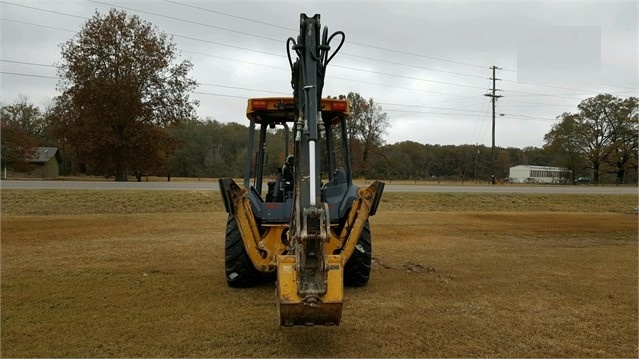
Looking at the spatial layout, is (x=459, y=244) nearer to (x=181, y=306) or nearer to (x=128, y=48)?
(x=181, y=306)

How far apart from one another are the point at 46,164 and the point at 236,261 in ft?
182

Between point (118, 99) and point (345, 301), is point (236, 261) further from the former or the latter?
point (118, 99)

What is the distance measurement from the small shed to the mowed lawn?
152 feet

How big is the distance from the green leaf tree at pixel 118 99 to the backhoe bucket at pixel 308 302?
30.5 m

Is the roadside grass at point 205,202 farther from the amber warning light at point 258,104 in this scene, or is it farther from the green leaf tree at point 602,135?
the green leaf tree at point 602,135

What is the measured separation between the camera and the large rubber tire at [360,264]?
6000mm

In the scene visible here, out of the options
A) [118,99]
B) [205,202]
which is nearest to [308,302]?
[205,202]

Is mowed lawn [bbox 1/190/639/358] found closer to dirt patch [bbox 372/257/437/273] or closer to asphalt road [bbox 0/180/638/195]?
dirt patch [bbox 372/257/437/273]

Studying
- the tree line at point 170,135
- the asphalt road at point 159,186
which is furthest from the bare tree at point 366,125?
the asphalt road at point 159,186

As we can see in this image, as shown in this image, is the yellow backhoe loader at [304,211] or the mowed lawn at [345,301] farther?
the mowed lawn at [345,301]

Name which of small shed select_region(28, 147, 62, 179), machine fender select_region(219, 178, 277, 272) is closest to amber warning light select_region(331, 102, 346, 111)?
machine fender select_region(219, 178, 277, 272)

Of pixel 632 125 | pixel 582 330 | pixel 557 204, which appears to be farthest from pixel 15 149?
pixel 632 125

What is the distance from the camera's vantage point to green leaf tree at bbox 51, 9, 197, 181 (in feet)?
104

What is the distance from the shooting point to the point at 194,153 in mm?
55688
